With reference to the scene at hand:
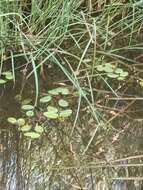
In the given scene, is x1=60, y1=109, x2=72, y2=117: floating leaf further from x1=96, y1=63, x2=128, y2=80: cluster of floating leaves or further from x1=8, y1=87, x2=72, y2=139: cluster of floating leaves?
x1=96, y1=63, x2=128, y2=80: cluster of floating leaves

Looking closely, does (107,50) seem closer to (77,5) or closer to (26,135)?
(77,5)

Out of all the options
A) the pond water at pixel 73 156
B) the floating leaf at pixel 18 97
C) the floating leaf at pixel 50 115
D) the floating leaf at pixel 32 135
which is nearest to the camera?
the pond water at pixel 73 156

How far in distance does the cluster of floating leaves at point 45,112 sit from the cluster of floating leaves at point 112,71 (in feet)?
0.78

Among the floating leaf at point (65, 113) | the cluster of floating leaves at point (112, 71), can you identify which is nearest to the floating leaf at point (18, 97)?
the floating leaf at point (65, 113)

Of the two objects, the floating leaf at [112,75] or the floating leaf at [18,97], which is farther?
the floating leaf at [112,75]

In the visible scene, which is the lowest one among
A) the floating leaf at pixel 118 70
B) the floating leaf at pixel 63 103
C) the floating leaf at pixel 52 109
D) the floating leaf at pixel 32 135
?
the floating leaf at pixel 32 135

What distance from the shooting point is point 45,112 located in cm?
231

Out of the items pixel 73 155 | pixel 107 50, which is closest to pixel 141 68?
pixel 107 50

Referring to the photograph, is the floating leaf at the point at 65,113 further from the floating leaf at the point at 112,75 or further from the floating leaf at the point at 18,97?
the floating leaf at the point at 112,75

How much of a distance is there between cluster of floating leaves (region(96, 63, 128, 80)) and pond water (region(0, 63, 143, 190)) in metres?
0.30

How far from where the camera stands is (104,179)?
6.42 ft

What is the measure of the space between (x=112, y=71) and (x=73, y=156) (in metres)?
0.66

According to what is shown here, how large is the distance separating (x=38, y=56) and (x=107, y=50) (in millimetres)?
398

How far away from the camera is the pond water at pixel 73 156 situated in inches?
76.4
